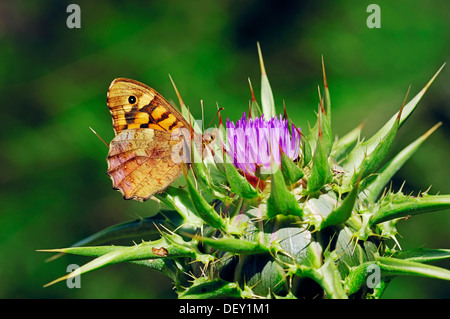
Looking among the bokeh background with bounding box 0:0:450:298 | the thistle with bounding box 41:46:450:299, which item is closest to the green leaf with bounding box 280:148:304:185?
the thistle with bounding box 41:46:450:299

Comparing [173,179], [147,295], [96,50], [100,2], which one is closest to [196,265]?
[173,179]

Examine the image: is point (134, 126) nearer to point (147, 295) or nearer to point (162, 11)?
point (147, 295)

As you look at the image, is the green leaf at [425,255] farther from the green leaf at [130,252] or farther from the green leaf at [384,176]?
the green leaf at [130,252]

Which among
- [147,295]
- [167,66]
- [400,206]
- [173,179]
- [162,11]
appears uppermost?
[162,11]

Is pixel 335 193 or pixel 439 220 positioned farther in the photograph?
pixel 439 220

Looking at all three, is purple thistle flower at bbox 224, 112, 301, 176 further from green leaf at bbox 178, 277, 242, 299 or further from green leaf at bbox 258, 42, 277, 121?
green leaf at bbox 178, 277, 242, 299

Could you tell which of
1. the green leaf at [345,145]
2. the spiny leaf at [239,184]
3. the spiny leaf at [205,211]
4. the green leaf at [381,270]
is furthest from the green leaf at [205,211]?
the green leaf at [345,145]

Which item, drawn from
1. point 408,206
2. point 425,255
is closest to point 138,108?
point 408,206
